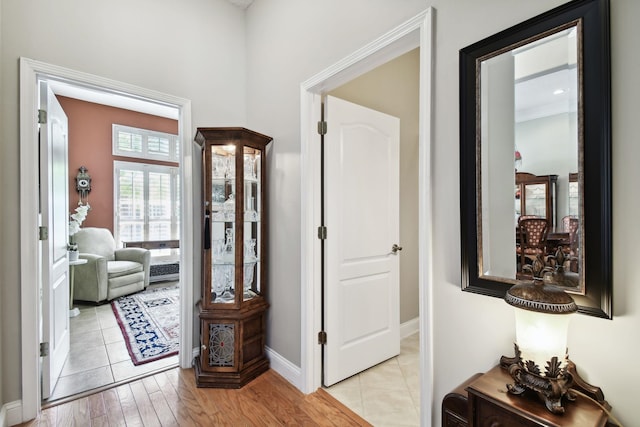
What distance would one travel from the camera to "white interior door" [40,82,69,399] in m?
2.08

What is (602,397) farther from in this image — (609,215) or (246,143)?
(246,143)

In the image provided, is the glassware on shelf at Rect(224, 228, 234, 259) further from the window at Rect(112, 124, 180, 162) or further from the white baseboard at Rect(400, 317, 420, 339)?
the window at Rect(112, 124, 180, 162)

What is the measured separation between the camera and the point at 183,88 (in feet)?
8.39

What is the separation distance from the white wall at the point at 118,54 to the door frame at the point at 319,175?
997 mm

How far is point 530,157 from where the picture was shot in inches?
43.2

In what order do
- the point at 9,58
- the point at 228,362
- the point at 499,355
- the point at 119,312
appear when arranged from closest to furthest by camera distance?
the point at 499,355 < the point at 9,58 < the point at 228,362 < the point at 119,312

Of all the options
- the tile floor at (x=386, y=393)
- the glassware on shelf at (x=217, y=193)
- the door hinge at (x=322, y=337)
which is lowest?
the tile floor at (x=386, y=393)

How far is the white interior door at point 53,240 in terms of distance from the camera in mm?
2076

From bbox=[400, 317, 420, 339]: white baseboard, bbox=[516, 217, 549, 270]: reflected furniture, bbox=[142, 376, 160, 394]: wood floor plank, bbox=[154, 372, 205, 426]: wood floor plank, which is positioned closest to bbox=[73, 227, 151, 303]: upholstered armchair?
bbox=[142, 376, 160, 394]: wood floor plank

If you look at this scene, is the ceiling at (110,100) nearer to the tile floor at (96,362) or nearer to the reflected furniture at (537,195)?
the tile floor at (96,362)

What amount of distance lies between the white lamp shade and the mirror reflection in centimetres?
16

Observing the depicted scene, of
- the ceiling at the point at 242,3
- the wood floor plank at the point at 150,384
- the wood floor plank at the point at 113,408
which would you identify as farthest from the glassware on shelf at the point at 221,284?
the ceiling at the point at 242,3

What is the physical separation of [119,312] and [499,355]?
4.25 m

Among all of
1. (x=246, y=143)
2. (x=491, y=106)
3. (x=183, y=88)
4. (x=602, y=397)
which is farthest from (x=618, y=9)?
(x=183, y=88)
